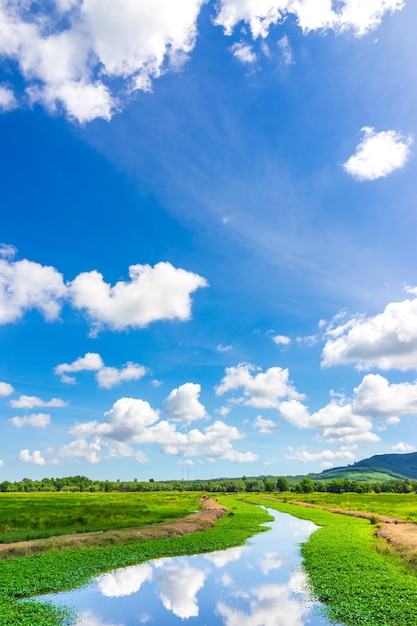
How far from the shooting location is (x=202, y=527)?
51875mm

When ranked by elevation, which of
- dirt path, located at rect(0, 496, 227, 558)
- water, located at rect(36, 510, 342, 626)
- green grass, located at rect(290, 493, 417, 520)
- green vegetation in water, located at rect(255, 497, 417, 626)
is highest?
dirt path, located at rect(0, 496, 227, 558)

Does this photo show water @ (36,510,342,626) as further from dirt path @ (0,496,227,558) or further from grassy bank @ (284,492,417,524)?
grassy bank @ (284,492,417,524)

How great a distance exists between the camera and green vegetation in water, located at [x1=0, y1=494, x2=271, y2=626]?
1948 centimetres

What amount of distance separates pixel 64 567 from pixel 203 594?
1040 cm

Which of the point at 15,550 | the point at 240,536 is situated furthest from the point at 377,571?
the point at 15,550

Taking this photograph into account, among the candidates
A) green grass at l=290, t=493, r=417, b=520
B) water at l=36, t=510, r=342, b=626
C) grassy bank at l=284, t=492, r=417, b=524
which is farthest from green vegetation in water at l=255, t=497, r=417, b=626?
green grass at l=290, t=493, r=417, b=520

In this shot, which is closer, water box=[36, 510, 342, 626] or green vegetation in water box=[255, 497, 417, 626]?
green vegetation in water box=[255, 497, 417, 626]

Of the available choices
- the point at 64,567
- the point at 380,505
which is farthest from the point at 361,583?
the point at 380,505

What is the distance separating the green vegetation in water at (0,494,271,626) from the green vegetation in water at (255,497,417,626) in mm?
10360

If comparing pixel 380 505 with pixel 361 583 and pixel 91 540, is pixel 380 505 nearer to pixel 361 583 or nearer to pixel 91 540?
pixel 91 540

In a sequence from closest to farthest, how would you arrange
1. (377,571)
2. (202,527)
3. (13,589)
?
(13,589) < (377,571) < (202,527)

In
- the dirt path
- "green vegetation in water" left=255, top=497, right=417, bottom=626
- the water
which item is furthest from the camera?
the dirt path

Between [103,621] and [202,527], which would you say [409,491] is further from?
[103,621]

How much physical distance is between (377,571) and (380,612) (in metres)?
8.57
